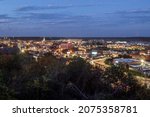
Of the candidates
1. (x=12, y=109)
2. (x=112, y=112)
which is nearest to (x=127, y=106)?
(x=112, y=112)

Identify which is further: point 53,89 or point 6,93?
point 53,89

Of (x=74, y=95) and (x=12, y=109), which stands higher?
(x=12, y=109)

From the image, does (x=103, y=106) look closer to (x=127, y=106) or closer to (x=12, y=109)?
(x=127, y=106)

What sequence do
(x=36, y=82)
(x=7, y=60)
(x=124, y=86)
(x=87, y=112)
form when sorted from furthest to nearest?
1. (x=7, y=60)
2. (x=124, y=86)
3. (x=36, y=82)
4. (x=87, y=112)

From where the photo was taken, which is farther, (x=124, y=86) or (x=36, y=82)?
(x=124, y=86)

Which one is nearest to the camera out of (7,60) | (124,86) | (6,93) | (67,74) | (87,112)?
(87,112)

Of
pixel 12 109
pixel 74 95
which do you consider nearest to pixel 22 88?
pixel 74 95

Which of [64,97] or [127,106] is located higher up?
[127,106]

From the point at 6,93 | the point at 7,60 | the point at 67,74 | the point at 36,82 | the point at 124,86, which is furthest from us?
the point at 7,60

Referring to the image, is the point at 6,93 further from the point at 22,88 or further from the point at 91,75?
the point at 91,75
